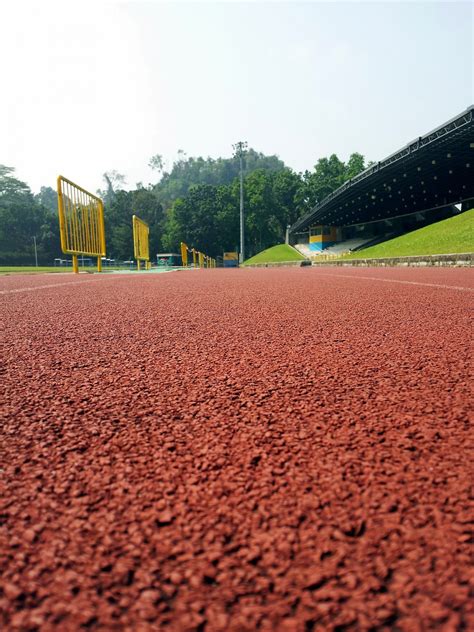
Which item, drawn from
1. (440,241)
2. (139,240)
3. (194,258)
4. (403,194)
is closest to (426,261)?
(440,241)

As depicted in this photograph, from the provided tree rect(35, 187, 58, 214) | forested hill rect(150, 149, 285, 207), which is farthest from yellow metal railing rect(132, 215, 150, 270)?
tree rect(35, 187, 58, 214)

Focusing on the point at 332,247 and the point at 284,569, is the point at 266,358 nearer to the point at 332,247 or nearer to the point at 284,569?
the point at 284,569

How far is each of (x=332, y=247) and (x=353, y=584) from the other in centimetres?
5721

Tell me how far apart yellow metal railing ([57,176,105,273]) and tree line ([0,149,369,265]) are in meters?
55.4

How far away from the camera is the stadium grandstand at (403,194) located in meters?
25.1

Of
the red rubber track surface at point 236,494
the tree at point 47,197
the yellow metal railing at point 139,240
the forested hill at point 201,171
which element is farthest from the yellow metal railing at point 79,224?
the tree at point 47,197

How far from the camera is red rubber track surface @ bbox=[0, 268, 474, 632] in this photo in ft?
1.87

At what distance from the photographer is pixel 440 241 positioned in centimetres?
2031

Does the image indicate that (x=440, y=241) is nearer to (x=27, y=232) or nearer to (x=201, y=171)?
(x=27, y=232)

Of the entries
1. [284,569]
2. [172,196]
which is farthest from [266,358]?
[172,196]

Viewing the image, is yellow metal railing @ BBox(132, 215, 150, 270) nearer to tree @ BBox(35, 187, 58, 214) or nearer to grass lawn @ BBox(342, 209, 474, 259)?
grass lawn @ BBox(342, 209, 474, 259)

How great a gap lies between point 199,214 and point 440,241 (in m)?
54.5

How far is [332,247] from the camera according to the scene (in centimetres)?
5562

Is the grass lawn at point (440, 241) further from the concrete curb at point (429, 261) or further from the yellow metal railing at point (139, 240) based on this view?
the yellow metal railing at point (139, 240)
